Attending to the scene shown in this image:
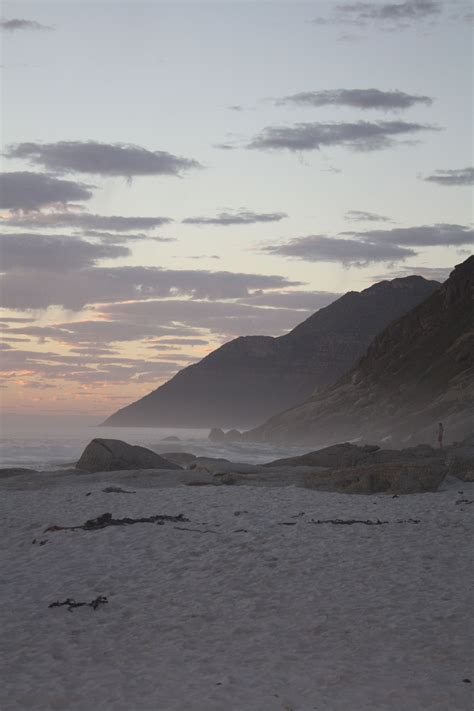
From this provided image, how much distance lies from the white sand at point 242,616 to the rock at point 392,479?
584cm

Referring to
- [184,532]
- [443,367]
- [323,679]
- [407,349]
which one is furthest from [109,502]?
[407,349]

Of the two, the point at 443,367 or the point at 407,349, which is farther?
the point at 407,349

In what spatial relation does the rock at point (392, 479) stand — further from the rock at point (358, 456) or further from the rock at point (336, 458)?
the rock at point (336, 458)

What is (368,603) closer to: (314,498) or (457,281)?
(314,498)

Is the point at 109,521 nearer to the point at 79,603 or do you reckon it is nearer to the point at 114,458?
the point at 79,603

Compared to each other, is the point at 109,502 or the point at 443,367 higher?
the point at 443,367

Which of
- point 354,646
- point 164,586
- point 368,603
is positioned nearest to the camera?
point 354,646

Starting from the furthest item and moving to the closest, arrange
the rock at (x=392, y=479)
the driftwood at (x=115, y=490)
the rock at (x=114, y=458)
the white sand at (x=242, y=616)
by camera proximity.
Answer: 1. the rock at (x=114, y=458)
2. the driftwood at (x=115, y=490)
3. the rock at (x=392, y=479)
4. the white sand at (x=242, y=616)

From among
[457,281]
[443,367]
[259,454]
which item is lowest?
[259,454]

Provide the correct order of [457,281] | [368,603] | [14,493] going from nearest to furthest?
[368,603] → [14,493] → [457,281]

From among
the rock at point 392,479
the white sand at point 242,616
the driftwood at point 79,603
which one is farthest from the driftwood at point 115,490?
the driftwood at point 79,603

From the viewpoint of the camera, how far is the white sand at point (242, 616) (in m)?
8.48

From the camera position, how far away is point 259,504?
21.2m

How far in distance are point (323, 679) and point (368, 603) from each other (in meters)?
2.85
